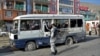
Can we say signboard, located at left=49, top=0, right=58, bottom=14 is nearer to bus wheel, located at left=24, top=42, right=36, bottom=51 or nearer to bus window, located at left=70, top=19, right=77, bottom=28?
bus window, located at left=70, top=19, right=77, bottom=28

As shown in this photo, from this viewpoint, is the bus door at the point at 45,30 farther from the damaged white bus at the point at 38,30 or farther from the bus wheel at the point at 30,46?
the bus wheel at the point at 30,46

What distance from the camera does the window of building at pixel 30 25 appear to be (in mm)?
16812

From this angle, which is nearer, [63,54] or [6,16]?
[63,54]

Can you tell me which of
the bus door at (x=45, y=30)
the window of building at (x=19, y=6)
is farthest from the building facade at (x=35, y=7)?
the bus door at (x=45, y=30)

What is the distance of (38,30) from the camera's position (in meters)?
17.4

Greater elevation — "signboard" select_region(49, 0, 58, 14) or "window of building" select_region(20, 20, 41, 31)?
"signboard" select_region(49, 0, 58, 14)

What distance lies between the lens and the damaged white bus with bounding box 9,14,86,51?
16.7m

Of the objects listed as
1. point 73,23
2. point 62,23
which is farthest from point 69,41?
point 62,23

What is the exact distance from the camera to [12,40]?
16875 mm

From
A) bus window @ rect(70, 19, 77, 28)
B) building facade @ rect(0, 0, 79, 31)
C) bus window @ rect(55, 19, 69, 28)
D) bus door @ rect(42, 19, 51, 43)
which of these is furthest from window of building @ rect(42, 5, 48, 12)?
bus door @ rect(42, 19, 51, 43)

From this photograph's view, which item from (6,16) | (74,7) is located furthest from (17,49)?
(74,7)

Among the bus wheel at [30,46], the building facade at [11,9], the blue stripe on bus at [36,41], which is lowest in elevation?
the bus wheel at [30,46]

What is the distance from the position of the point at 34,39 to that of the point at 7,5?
4690 cm

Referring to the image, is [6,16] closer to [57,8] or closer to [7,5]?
[7,5]
